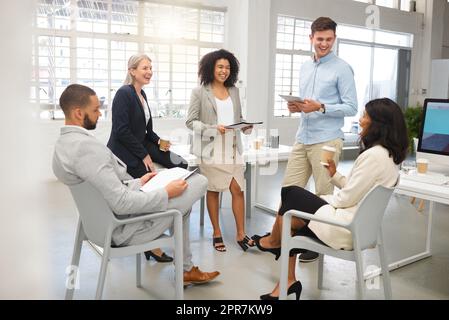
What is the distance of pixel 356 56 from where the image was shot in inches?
356

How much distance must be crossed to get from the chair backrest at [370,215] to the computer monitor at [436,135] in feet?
3.67

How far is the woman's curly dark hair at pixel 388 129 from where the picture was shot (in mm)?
1989

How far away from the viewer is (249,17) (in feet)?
22.8

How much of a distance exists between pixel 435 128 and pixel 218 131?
147cm

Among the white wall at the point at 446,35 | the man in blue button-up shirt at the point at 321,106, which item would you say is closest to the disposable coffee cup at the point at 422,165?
the man in blue button-up shirt at the point at 321,106

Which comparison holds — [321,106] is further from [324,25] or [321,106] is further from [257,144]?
[257,144]

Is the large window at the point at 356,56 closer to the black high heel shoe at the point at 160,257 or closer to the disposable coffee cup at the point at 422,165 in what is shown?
the disposable coffee cup at the point at 422,165

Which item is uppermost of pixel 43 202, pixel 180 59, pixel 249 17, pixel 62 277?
pixel 249 17

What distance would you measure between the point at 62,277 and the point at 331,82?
2078 mm

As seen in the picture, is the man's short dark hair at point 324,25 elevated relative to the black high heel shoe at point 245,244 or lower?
elevated

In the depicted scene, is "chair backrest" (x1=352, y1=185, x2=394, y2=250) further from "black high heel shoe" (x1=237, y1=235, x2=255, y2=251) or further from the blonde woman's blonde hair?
the blonde woman's blonde hair

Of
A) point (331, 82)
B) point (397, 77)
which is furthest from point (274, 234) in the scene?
point (397, 77)

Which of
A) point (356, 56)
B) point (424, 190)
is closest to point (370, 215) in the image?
point (424, 190)

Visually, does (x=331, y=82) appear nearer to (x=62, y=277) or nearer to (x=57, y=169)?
(x=57, y=169)
